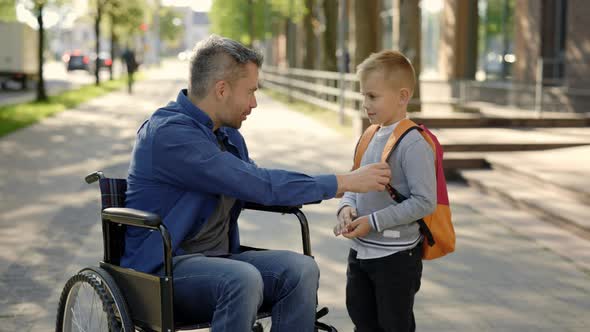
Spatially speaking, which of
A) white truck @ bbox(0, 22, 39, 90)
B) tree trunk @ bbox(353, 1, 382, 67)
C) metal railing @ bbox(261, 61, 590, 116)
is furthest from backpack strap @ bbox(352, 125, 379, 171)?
white truck @ bbox(0, 22, 39, 90)

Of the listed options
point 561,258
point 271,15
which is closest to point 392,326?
point 561,258

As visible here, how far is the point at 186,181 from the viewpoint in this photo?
3357 millimetres

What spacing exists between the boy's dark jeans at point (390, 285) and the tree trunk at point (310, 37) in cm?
2807

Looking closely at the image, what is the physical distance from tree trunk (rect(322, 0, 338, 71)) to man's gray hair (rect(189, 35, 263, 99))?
79.1 ft

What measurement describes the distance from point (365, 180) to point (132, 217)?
0.86m

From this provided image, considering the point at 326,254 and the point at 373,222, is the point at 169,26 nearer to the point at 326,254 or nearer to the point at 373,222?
the point at 326,254

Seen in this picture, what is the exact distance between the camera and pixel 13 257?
6.79 m

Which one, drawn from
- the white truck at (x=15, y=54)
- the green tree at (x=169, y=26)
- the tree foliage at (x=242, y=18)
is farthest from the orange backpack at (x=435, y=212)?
the green tree at (x=169, y=26)

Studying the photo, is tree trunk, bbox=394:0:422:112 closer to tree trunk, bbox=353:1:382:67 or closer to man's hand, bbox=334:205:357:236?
tree trunk, bbox=353:1:382:67

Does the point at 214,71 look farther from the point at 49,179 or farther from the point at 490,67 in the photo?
the point at 490,67

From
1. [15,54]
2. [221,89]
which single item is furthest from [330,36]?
[221,89]

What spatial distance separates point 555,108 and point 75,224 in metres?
13.1

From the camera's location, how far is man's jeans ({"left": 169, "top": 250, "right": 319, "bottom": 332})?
127 inches

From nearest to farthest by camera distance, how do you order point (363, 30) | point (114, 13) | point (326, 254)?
point (326, 254)
point (363, 30)
point (114, 13)
